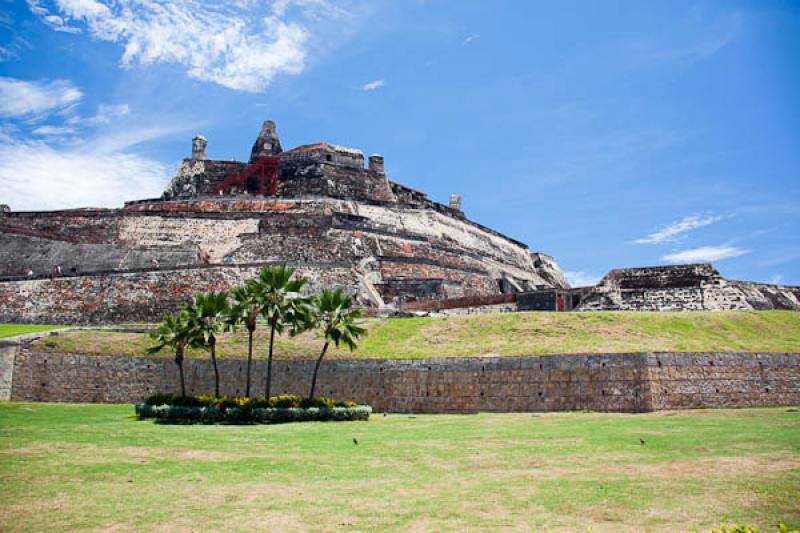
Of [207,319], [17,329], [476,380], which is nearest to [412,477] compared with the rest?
[476,380]

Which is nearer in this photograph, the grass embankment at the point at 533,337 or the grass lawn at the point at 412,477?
the grass lawn at the point at 412,477

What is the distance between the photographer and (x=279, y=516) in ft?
28.4

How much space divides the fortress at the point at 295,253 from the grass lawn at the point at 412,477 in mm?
15005

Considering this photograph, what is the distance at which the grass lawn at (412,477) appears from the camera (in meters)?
8.34

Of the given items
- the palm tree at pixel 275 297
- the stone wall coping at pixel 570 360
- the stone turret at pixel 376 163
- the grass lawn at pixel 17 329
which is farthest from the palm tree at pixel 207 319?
the stone turret at pixel 376 163

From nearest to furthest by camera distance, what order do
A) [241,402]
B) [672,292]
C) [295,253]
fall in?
[241,402], [672,292], [295,253]

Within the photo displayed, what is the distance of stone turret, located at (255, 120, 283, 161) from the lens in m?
56.8

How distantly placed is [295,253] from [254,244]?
2.43 m

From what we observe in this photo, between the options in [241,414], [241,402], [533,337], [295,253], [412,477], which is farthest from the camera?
[295,253]

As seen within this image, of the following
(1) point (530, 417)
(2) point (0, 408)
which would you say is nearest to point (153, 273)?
(2) point (0, 408)

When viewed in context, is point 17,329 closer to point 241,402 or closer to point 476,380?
point 241,402

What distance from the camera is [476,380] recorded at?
2258 centimetres

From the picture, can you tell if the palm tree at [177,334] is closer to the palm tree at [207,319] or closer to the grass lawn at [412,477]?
the palm tree at [207,319]

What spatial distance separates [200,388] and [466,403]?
374 inches
